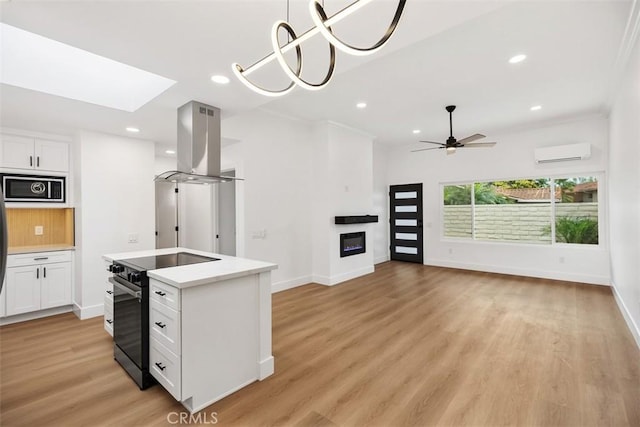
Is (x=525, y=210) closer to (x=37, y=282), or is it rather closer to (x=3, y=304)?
(x=37, y=282)

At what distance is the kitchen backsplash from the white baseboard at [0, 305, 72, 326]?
89 cm

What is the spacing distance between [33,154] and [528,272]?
8.44 meters

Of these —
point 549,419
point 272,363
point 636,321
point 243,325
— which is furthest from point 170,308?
point 636,321

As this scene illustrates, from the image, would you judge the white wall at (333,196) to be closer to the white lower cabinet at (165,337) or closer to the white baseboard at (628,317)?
the white lower cabinet at (165,337)

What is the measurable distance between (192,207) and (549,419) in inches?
248

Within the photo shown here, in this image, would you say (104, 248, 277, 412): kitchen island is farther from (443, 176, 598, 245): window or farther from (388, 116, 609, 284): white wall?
(443, 176, 598, 245): window

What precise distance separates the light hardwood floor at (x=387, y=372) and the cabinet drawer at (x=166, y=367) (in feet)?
0.49

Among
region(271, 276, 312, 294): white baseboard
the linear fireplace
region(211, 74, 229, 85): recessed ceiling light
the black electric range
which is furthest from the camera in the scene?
the linear fireplace

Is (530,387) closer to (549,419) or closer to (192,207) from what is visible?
(549,419)

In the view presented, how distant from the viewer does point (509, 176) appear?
19.9 ft

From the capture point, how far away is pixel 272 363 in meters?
2.46

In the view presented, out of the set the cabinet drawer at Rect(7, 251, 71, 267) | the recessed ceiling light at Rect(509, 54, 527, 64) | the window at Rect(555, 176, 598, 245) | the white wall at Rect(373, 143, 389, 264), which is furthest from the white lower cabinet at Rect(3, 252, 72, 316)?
the window at Rect(555, 176, 598, 245)

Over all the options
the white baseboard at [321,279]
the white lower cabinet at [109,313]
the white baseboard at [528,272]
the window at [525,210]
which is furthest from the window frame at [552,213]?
the white lower cabinet at [109,313]

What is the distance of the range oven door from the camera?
2283 millimetres
